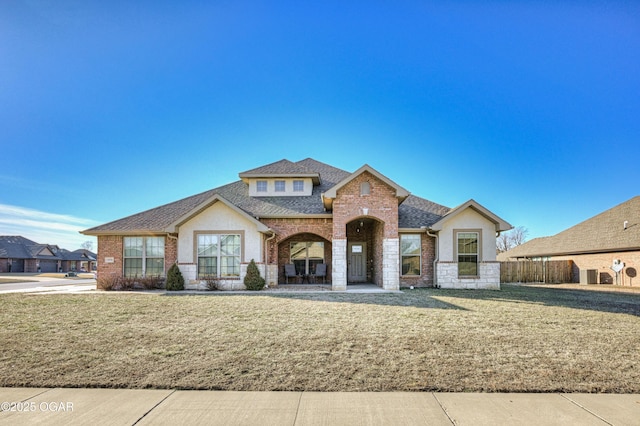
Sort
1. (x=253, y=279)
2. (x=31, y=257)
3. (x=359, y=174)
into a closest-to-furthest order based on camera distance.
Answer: (x=253, y=279) < (x=359, y=174) < (x=31, y=257)

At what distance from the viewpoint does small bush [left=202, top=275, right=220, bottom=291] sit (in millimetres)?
14691

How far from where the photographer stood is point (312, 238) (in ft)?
59.6

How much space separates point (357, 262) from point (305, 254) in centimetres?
295

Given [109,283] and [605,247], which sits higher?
[605,247]

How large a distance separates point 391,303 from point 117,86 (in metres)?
13.5

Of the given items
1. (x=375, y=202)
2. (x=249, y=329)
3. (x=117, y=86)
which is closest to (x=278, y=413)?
(x=249, y=329)

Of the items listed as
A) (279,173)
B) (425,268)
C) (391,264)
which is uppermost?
(279,173)

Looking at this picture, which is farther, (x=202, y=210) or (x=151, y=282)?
(x=151, y=282)

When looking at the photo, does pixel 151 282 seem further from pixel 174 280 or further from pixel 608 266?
pixel 608 266

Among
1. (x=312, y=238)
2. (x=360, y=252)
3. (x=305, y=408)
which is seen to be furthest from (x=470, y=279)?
(x=305, y=408)

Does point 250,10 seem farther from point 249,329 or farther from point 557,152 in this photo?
point 557,152

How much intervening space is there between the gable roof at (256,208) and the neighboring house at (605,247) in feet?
38.8

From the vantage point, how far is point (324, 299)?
11688 mm

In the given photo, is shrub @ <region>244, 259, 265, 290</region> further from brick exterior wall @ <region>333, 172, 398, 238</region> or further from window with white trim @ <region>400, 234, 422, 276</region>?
window with white trim @ <region>400, 234, 422, 276</region>
